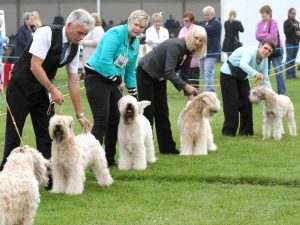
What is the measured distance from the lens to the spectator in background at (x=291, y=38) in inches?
736

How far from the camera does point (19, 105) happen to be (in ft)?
20.7

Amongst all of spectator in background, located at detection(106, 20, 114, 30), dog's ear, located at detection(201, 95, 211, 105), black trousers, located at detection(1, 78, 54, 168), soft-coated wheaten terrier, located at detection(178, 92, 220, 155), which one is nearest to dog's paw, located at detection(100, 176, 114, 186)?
black trousers, located at detection(1, 78, 54, 168)

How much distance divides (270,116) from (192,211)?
447 cm

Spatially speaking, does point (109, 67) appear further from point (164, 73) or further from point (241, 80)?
point (241, 80)

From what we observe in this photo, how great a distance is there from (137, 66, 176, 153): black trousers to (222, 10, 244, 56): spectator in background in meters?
10.5

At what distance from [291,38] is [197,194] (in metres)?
13.3

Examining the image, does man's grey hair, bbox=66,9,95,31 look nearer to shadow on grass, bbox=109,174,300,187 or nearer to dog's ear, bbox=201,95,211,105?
shadow on grass, bbox=109,174,300,187

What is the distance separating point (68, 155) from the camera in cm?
645

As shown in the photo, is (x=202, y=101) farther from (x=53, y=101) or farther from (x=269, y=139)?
(x=53, y=101)

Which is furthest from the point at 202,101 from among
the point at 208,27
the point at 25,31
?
the point at 25,31

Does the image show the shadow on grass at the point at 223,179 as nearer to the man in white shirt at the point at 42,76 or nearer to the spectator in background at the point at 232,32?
the man in white shirt at the point at 42,76

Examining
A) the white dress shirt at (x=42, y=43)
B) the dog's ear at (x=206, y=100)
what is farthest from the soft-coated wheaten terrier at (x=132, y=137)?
the white dress shirt at (x=42, y=43)

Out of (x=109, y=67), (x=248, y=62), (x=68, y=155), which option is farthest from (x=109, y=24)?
(x=68, y=155)

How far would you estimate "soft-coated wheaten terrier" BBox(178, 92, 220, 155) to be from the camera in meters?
8.66
